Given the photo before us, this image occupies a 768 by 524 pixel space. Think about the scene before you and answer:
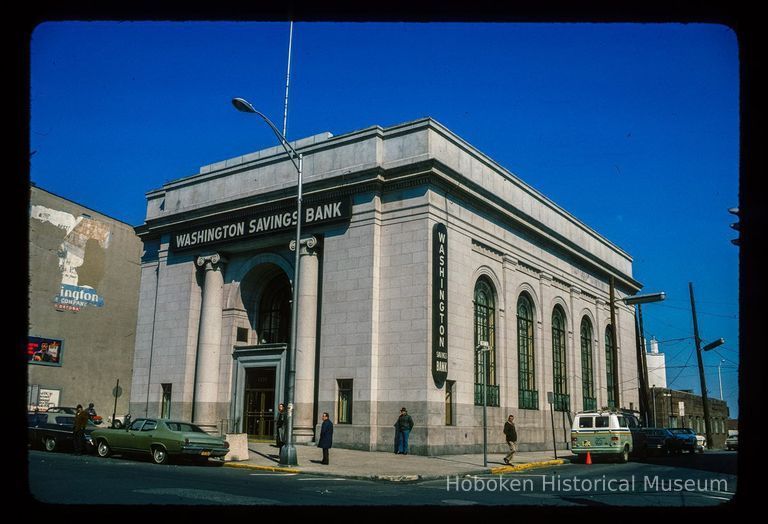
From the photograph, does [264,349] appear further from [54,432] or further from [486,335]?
[486,335]

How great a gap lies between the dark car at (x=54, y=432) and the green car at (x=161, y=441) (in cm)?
134

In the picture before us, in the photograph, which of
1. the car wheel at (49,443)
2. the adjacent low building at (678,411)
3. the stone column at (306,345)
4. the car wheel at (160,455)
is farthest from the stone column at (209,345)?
the adjacent low building at (678,411)

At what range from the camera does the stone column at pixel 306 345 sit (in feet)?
93.2

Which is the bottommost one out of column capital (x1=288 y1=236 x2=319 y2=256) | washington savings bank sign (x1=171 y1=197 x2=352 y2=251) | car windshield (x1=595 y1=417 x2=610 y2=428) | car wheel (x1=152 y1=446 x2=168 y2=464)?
car wheel (x1=152 y1=446 x2=168 y2=464)

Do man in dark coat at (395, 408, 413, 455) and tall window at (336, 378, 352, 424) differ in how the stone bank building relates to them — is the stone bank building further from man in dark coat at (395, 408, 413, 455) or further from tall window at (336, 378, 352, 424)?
man in dark coat at (395, 408, 413, 455)

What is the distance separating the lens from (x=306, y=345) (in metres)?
29.2

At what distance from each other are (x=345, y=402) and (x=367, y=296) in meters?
4.44

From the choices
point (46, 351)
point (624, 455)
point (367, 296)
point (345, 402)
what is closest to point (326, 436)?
point (345, 402)

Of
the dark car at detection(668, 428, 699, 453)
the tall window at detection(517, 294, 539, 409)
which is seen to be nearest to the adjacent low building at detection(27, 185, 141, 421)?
the tall window at detection(517, 294, 539, 409)

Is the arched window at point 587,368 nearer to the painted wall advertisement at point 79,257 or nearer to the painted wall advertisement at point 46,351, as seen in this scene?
the painted wall advertisement at point 79,257

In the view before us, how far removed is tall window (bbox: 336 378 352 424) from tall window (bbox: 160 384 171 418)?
420 inches

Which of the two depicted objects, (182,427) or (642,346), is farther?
(642,346)

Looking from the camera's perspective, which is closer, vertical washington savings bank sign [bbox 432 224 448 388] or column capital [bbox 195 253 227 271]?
vertical washington savings bank sign [bbox 432 224 448 388]

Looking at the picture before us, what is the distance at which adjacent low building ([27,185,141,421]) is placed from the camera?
46.2 m
